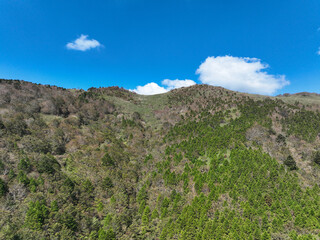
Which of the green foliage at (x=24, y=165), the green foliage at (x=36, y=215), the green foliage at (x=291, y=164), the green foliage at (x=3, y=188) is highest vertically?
the green foliage at (x=24, y=165)

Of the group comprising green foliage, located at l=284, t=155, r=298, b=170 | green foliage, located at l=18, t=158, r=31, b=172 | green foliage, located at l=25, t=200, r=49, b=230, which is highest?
green foliage, located at l=18, t=158, r=31, b=172

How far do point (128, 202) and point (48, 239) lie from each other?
10.8 m

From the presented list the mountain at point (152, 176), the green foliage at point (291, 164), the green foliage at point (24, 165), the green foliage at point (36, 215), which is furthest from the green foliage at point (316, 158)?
the green foliage at point (24, 165)

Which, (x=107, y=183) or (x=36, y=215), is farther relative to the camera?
(x=107, y=183)

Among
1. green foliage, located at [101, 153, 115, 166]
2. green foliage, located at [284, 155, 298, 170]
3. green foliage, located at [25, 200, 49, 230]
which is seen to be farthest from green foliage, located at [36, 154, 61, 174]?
green foliage, located at [284, 155, 298, 170]

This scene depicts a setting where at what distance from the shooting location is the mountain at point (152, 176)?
56.3 feet

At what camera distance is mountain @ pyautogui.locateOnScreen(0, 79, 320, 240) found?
56.3 ft

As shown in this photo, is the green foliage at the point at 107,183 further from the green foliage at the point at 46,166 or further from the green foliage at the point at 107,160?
the green foliage at the point at 46,166

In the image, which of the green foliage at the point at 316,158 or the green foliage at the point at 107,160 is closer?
the green foliage at the point at 316,158

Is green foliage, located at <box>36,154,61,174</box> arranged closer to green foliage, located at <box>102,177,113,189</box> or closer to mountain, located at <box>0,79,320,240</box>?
mountain, located at <box>0,79,320,240</box>

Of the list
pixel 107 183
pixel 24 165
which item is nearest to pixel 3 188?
pixel 24 165

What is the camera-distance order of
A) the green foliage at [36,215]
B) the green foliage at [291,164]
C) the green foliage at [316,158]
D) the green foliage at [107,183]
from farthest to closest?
the green foliage at [316,158] → the green foliage at [291,164] → the green foliage at [107,183] → the green foliage at [36,215]

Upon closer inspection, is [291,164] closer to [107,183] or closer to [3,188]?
[107,183]

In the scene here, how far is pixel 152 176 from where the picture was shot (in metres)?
28.2
